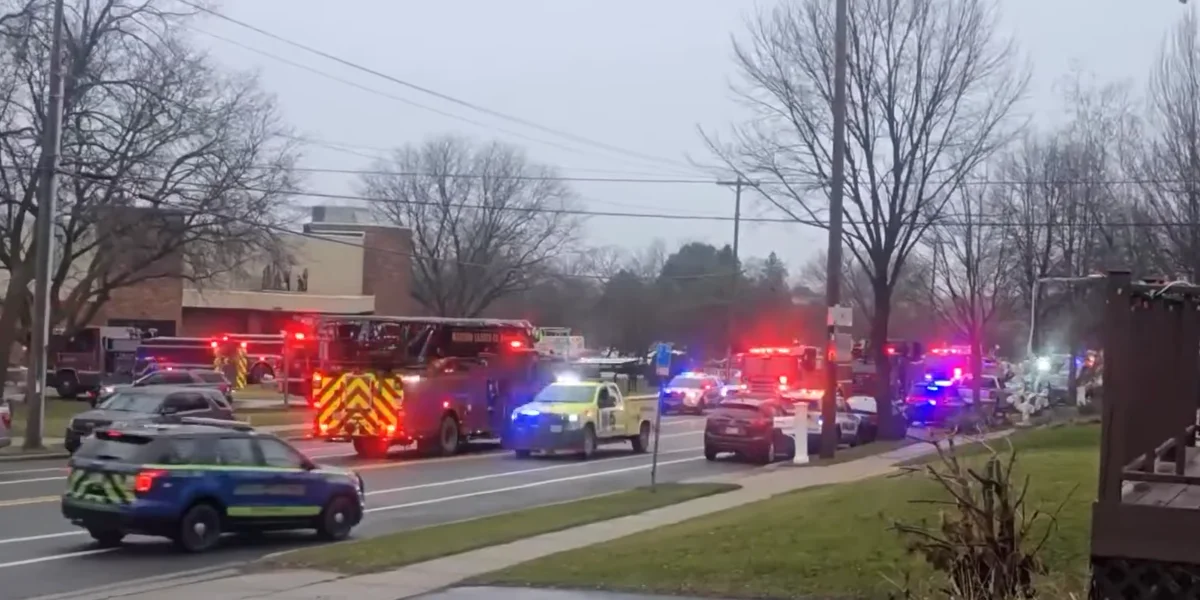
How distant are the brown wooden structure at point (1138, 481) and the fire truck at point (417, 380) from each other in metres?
23.6

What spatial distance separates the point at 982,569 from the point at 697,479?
1875 cm

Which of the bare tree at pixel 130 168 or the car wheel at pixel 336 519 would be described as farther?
the bare tree at pixel 130 168

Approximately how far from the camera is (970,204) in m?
41.9

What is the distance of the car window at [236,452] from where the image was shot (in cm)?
1729

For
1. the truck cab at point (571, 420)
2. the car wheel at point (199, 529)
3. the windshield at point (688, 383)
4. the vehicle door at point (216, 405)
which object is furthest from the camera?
the windshield at point (688, 383)

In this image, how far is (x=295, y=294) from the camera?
78.9m

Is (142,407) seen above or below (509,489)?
above

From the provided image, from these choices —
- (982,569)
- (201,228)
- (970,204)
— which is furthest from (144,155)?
(982,569)

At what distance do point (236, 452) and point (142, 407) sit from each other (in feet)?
40.4

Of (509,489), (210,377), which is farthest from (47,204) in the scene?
(210,377)

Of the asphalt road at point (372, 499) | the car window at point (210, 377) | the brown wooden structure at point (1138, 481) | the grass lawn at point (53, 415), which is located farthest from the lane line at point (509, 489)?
the car window at point (210, 377)

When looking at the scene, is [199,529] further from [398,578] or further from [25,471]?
[25,471]

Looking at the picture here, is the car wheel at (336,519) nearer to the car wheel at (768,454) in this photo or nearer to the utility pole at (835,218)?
the utility pole at (835,218)

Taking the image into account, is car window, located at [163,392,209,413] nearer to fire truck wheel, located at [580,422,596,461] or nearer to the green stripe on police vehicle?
fire truck wheel, located at [580,422,596,461]
